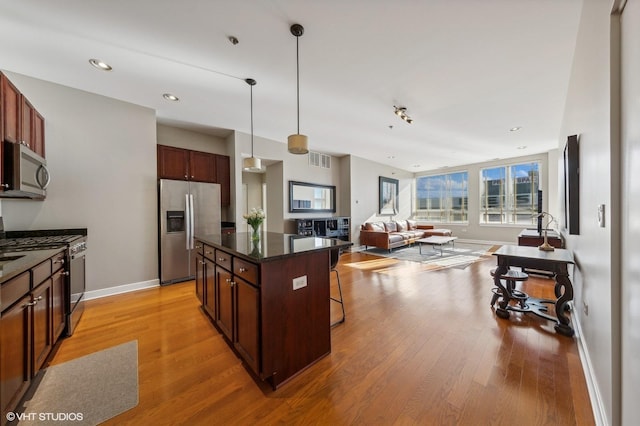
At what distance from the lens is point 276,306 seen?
158 cm

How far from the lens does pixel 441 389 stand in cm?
155

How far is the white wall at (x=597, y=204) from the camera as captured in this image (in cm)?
119

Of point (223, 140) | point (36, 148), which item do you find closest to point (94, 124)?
point (36, 148)

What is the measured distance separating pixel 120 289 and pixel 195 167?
2.28 meters

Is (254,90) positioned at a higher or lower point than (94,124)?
higher

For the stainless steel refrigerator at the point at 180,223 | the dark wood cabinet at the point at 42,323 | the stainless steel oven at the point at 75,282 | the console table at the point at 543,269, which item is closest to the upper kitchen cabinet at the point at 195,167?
the stainless steel refrigerator at the point at 180,223

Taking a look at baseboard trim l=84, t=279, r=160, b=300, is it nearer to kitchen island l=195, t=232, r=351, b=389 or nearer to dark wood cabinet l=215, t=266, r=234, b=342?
dark wood cabinet l=215, t=266, r=234, b=342

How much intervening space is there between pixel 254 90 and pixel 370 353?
335cm

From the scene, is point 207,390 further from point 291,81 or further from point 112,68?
point 112,68

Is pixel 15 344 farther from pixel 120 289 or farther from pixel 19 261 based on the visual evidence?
pixel 120 289

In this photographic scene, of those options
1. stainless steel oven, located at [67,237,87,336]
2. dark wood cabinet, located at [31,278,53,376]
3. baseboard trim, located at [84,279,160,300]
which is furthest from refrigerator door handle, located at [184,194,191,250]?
dark wood cabinet, located at [31,278,53,376]

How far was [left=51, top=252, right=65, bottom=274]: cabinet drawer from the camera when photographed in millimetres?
1896

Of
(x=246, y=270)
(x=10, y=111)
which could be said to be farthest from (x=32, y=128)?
(x=246, y=270)

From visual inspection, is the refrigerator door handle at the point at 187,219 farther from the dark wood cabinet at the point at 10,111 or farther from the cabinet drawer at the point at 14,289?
the cabinet drawer at the point at 14,289
